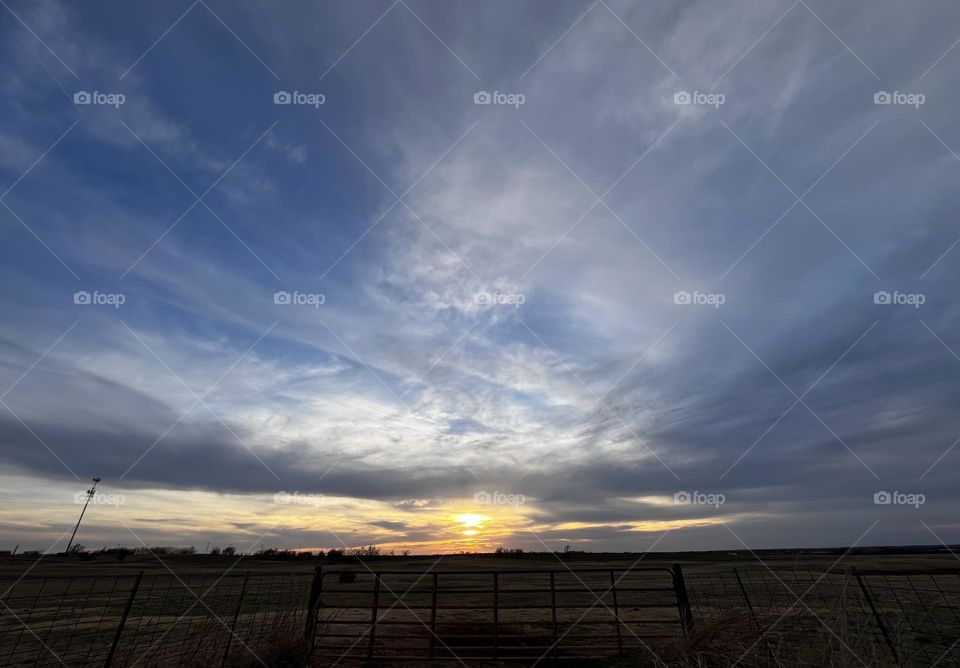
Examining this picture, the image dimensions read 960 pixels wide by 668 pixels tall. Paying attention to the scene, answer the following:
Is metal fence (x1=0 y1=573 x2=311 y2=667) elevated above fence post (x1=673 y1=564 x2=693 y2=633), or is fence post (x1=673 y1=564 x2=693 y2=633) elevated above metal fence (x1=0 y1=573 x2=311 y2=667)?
fence post (x1=673 y1=564 x2=693 y2=633)

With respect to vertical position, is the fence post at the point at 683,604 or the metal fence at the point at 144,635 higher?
the fence post at the point at 683,604

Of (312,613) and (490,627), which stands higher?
(312,613)

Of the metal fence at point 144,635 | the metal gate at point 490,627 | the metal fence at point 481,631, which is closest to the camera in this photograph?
the metal fence at point 481,631

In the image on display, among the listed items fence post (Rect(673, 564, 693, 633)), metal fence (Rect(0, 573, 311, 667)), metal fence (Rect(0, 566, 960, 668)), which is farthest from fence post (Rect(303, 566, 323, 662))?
fence post (Rect(673, 564, 693, 633))

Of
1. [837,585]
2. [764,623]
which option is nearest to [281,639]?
[764,623]

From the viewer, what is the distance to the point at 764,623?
853 cm

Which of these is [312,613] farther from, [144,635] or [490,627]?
[490,627]

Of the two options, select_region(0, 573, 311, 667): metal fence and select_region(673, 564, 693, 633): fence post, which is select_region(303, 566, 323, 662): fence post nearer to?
select_region(0, 573, 311, 667): metal fence

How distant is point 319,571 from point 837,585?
10593 millimetres

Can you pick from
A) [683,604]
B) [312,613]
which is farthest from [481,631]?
[683,604]

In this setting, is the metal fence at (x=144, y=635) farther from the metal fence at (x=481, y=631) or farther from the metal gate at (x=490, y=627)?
the metal gate at (x=490, y=627)

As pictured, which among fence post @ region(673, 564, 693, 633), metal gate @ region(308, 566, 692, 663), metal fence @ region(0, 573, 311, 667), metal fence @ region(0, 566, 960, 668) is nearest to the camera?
metal fence @ region(0, 566, 960, 668)

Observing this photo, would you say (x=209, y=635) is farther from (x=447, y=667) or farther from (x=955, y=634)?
(x=955, y=634)

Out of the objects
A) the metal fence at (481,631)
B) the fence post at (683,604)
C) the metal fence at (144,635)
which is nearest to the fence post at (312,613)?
the metal fence at (481,631)
